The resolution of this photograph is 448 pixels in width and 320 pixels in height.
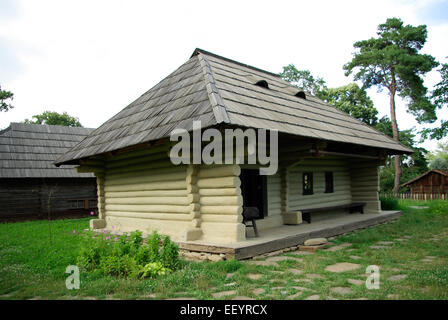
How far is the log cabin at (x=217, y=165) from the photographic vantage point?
6.26 m

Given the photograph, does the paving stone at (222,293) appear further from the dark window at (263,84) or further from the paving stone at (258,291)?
the dark window at (263,84)

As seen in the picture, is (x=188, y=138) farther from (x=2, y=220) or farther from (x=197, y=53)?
(x=2, y=220)

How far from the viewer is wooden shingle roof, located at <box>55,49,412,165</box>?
6297 mm

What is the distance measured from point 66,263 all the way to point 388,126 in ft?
94.8

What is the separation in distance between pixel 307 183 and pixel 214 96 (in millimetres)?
4658

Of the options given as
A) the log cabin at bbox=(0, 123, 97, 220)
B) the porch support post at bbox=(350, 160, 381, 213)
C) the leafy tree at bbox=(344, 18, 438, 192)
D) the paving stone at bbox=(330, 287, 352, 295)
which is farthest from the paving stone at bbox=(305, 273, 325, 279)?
the leafy tree at bbox=(344, 18, 438, 192)

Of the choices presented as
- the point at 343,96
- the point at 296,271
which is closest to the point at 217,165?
the point at 296,271

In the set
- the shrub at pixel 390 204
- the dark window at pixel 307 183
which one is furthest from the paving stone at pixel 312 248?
the shrub at pixel 390 204

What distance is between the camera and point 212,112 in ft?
19.1

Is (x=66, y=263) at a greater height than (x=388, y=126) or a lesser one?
lesser

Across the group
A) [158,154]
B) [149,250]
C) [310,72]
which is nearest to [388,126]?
[310,72]

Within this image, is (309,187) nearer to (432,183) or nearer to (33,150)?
(33,150)
